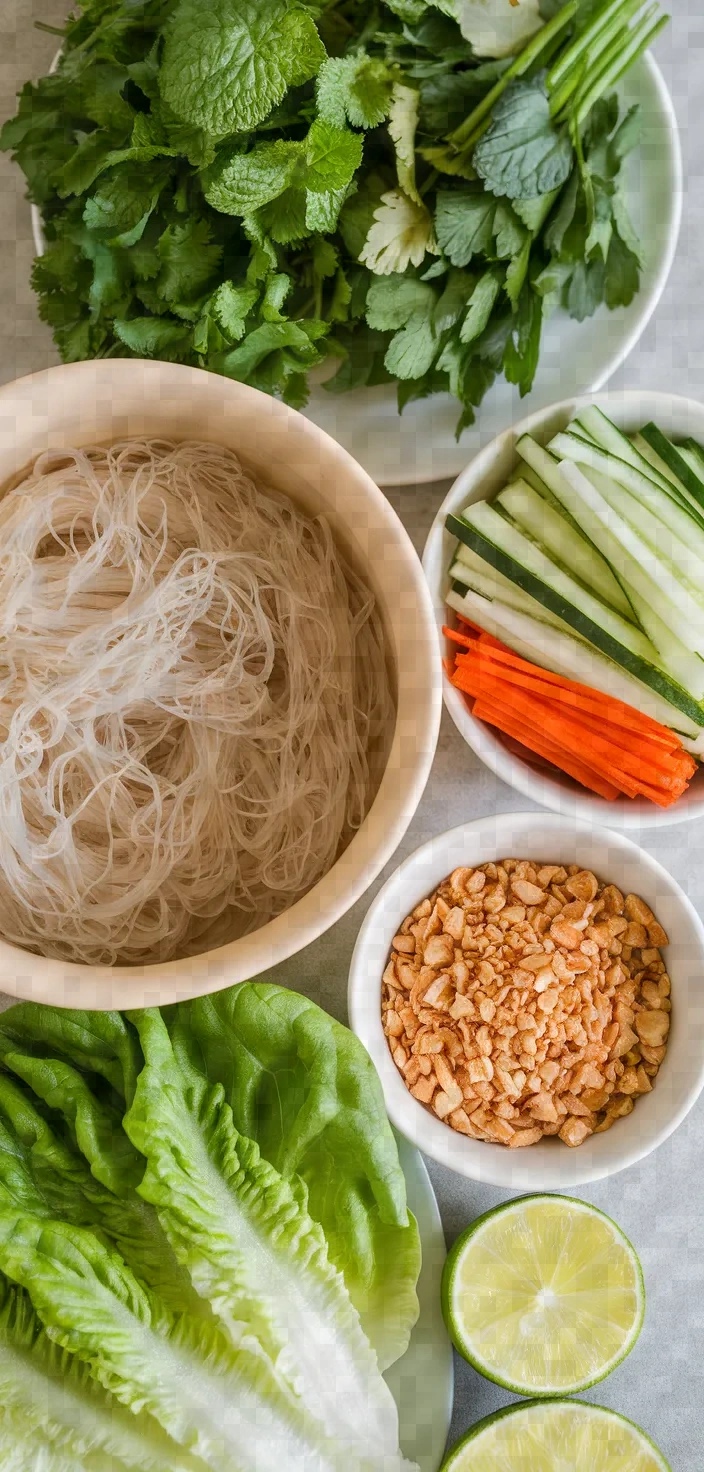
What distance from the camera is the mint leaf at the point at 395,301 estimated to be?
146 cm

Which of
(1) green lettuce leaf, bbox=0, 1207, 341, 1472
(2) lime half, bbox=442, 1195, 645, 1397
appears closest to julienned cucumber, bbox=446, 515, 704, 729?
(2) lime half, bbox=442, 1195, 645, 1397

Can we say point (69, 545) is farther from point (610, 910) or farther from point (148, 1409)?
point (148, 1409)

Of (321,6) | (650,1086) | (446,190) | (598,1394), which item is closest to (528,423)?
(446,190)

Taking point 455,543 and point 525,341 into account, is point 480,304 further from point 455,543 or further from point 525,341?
point 455,543

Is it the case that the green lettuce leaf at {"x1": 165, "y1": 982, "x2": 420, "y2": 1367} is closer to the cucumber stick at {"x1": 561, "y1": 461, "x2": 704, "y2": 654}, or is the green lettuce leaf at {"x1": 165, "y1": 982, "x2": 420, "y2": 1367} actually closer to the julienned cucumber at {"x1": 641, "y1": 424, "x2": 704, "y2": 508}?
the cucumber stick at {"x1": 561, "y1": 461, "x2": 704, "y2": 654}

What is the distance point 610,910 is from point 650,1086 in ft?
0.81

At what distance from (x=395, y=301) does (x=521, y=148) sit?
0.24 meters

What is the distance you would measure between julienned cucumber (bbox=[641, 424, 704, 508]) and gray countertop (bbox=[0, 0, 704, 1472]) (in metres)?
0.34

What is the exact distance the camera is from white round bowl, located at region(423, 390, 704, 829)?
5.01 feet

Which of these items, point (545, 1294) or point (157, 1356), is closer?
point (157, 1356)

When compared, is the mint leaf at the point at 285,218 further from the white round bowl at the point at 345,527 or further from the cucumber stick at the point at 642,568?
the cucumber stick at the point at 642,568

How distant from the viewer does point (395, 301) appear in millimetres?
1466

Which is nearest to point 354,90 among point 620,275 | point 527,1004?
point 620,275

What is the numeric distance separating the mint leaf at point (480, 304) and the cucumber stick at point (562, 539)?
212 millimetres
